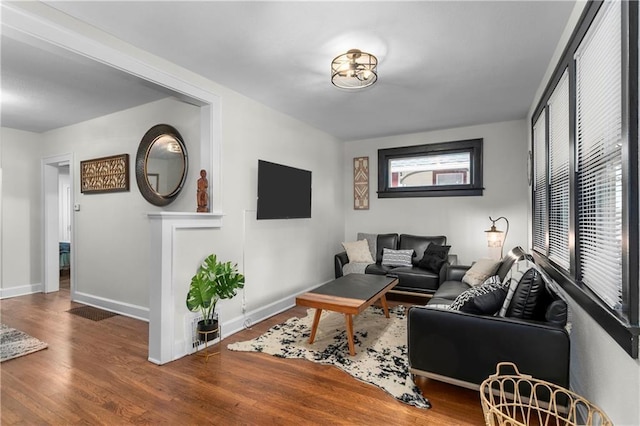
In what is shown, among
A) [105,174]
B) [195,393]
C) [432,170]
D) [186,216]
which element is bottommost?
[195,393]

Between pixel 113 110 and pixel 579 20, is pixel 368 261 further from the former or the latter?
pixel 113 110

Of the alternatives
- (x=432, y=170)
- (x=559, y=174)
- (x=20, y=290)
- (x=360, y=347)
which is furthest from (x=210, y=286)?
(x=20, y=290)

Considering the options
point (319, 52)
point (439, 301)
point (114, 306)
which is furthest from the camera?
point (114, 306)

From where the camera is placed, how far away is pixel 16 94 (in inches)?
140

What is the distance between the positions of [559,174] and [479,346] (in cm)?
170

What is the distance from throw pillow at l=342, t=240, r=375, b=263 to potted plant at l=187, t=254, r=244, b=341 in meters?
2.38

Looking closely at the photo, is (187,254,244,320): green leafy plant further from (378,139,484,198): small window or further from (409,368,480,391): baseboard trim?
(378,139,484,198): small window

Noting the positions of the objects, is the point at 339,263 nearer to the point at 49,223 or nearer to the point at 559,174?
the point at 559,174

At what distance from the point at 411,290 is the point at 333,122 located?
→ 276cm

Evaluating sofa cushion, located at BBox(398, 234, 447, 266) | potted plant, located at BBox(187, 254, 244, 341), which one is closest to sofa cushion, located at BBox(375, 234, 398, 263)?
sofa cushion, located at BBox(398, 234, 447, 266)

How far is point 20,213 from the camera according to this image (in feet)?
16.2

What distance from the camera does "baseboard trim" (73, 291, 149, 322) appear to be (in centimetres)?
379

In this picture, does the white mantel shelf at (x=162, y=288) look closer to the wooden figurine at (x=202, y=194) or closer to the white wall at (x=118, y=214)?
the wooden figurine at (x=202, y=194)

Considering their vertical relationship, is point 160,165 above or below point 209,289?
above
